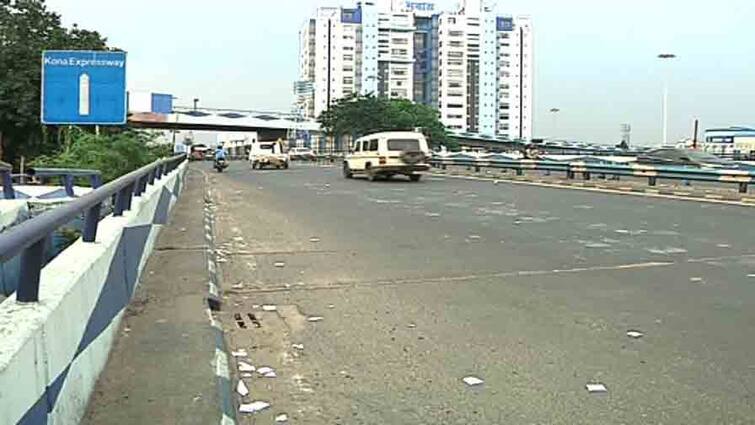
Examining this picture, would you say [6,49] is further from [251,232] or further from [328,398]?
[328,398]

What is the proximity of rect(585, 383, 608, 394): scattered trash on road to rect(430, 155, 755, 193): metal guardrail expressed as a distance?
1996 centimetres

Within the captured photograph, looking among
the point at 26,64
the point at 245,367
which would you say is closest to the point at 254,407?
the point at 245,367

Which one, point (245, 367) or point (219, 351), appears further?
point (219, 351)

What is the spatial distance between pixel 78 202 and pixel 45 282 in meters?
0.81

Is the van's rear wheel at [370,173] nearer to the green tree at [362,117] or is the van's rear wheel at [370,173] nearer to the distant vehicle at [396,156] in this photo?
the distant vehicle at [396,156]

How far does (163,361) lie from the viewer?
6.04m

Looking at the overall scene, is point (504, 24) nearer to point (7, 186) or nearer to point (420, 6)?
point (420, 6)

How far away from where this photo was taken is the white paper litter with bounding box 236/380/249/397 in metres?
5.57

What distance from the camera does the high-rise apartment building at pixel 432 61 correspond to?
492 ft

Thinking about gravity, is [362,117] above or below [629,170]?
above

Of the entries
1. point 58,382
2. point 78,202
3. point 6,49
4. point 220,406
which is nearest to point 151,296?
point 78,202

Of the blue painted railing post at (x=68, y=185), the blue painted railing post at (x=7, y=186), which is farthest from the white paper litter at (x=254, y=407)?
the blue painted railing post at (x=68, y=185)

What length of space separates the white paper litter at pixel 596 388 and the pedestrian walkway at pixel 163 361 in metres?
2.29

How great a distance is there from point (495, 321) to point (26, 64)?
4015cm
